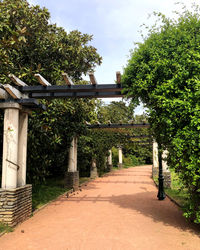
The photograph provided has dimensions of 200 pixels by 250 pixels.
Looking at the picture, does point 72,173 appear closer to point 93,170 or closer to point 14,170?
point 93,170

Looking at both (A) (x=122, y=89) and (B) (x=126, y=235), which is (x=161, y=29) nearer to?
(A) (x=122, y=89)

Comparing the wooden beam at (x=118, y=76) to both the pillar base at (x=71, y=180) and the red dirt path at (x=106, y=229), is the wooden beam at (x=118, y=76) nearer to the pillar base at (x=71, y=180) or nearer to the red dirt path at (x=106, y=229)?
the red dirt path at (x=106, y=229)

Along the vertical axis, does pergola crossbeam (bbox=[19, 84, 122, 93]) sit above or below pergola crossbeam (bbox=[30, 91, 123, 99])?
above

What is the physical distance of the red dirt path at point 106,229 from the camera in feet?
15.9

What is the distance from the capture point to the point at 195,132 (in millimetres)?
5078

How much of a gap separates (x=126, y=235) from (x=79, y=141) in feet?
35.1

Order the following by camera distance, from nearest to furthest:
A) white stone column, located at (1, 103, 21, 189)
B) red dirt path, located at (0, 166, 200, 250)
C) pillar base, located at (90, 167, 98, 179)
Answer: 1. red dirt path, located at (0, 166, 200, 250)
2. white stone column, located at (1, 103, 21, 189)
3. pillar base, located at (90, 167, 98, 179)

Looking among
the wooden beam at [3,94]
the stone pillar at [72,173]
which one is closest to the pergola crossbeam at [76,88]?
the wooden beam at [3,94]

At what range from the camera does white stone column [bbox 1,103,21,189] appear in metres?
6.52

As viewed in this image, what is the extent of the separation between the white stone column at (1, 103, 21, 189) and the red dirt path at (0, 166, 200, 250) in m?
1.42

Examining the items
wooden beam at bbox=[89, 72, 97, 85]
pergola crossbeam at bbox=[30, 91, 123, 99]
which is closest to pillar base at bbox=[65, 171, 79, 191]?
pergola crossbeam at bbox=[30, 91, 123, 99]

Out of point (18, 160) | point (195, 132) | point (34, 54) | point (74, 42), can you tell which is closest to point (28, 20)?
point (34, 54)

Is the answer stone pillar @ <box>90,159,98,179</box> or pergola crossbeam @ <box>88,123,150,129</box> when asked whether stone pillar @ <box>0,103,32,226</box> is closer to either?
pergola crossbeam @ <box>88,123,150,129</box>

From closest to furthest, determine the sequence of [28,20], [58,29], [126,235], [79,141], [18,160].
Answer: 1. [126,235]
2. [18,160]
3. [28,20]
4. [58,29]
5. [79,141]
